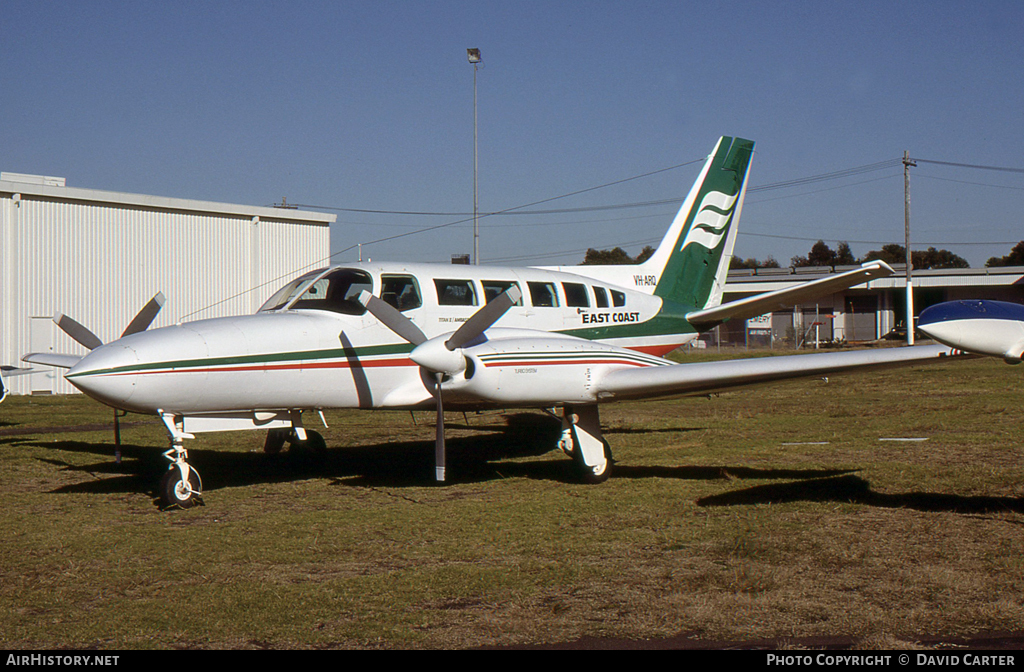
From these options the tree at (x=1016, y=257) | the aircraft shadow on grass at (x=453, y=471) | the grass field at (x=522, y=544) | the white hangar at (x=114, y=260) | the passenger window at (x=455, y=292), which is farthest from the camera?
the tree at (x=1016, y=257)

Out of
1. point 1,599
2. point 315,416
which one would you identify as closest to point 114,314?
point 315,416

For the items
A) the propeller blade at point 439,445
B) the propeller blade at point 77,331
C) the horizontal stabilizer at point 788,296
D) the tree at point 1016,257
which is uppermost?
the tree at point 1016,257

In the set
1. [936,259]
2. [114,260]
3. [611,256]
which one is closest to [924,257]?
[936,259]

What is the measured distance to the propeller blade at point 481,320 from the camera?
1035 centimetres

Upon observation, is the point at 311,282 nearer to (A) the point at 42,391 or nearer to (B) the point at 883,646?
(B) the point at 883,646

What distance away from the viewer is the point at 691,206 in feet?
54.5

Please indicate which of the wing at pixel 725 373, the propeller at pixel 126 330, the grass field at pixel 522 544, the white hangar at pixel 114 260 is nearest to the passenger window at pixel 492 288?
the wing at pixel 725 373

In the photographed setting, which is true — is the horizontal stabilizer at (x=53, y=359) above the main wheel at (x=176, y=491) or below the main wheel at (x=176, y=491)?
above

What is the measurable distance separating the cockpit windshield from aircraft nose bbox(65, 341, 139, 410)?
2.57 meters

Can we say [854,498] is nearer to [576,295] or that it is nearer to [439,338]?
→ [439,338]

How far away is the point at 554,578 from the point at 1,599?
14.4 ft

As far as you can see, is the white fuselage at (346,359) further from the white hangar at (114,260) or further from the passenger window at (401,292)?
the white hangar at (114,260)

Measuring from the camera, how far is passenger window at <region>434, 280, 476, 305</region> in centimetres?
1209

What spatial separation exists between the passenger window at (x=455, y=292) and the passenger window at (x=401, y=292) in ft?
1.19
